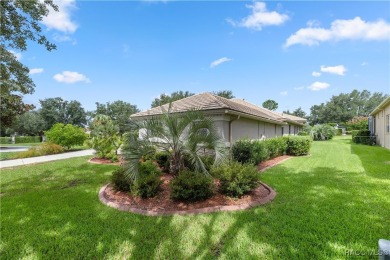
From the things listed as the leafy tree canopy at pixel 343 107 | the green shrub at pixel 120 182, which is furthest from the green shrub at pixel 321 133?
the green shrub at pixel 120 182

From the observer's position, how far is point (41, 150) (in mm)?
16422

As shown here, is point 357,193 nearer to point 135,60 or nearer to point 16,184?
point 16,184

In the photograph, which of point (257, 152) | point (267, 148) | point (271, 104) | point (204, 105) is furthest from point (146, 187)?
point (271, 104)

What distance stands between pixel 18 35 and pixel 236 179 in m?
8.96

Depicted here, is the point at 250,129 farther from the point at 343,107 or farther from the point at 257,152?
the point at 343,107

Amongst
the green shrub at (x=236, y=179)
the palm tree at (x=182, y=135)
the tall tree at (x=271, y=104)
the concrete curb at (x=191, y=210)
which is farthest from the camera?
the tall tree at (x=271, y=104)

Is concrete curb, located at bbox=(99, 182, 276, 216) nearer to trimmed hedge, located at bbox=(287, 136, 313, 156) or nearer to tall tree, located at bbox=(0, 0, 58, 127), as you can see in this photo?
tall tree, located at bbox=(0, 0, 58, 127)

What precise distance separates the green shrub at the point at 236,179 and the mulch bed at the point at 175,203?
20 centimetres

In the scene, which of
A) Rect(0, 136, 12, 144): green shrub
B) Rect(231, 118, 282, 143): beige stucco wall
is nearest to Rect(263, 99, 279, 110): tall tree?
Rect(231, 118, 282, 143): beige stucco wall

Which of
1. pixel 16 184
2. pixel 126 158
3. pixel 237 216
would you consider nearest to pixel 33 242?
pixel 126 158

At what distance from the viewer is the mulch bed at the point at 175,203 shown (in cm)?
492

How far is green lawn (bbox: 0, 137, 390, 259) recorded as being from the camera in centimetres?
332

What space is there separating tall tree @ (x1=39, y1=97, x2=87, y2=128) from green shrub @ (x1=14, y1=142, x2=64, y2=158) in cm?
3513

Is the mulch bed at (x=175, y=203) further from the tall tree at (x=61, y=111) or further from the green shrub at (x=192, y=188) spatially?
the tall tree at (x=61, y=111)
